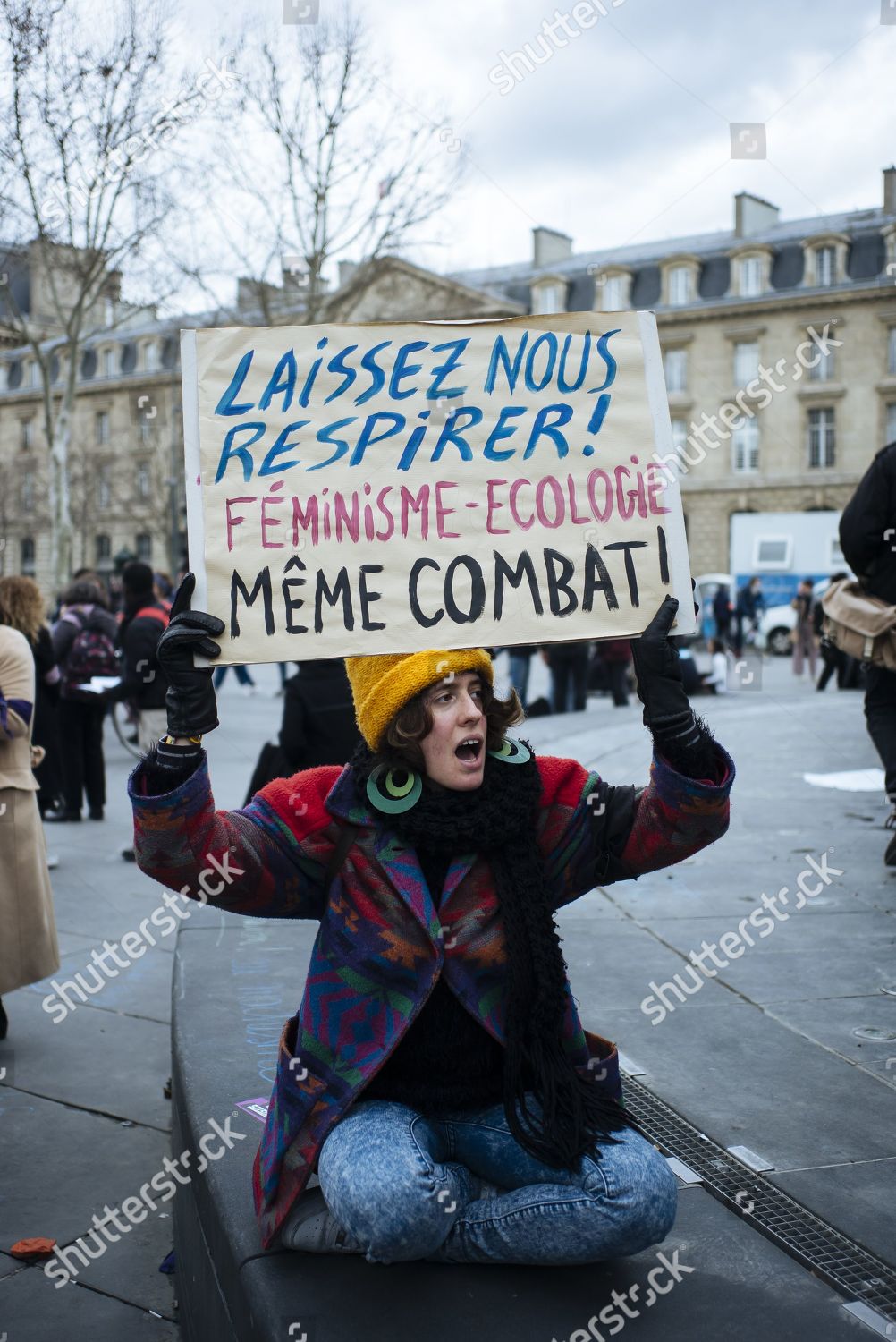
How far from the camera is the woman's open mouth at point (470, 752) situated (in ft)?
8.11

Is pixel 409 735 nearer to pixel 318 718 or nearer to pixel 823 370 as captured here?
pixel 318 718

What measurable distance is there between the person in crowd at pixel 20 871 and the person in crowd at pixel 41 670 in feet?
1.65

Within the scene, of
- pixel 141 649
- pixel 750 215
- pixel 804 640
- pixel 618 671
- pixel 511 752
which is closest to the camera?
pixel 511 752

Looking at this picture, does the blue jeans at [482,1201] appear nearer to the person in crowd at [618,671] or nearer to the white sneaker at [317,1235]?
the white sneaker at [317,1235]

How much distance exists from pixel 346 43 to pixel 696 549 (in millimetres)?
29860

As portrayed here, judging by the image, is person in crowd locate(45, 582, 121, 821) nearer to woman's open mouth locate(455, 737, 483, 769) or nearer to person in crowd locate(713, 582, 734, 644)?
woman's open mouth locate(455, 737, 483, 769)

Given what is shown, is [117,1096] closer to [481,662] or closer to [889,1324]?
[481,662]

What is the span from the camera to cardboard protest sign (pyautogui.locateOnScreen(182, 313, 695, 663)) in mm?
2416

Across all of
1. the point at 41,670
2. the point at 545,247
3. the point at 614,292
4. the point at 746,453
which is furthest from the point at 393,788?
the point at 545,247

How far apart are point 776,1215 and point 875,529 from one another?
10.7 ft

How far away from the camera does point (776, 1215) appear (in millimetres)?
2672

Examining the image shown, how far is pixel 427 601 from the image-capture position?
2449 millimetres

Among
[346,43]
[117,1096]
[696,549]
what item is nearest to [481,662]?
[117,1096]

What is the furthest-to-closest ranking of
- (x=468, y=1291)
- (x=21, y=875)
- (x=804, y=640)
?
1. (x=804, y=640)
2. (x=21, y=875)
3. (x=468, y=1291)
